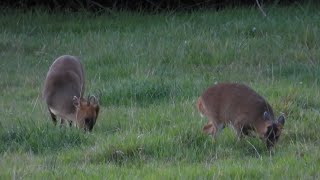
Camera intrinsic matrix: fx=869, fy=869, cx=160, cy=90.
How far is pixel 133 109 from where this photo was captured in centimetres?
→ 1042

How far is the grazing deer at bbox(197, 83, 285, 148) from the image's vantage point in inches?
343

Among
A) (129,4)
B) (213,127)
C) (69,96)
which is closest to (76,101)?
(69,96)

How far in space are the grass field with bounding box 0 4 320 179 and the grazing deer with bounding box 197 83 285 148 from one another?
0.49 ft

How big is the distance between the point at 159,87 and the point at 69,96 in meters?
1.32

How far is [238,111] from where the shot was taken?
9.01m

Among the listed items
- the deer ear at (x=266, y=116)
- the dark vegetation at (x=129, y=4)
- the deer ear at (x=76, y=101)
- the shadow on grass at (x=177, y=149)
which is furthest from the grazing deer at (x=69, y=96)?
the dark vegetation at (x=129, y=4)

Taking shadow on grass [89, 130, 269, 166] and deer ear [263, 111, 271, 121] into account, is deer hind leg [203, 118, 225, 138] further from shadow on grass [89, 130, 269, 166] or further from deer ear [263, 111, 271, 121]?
deer ear [263, 111, 271, 121]

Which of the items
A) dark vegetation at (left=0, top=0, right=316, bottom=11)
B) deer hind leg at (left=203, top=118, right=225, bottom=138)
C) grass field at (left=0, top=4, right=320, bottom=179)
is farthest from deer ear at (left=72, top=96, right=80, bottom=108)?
dark vegetation at (left=0, top=0, right=316, bottom=11)

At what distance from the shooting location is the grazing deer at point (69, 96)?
9.70 m

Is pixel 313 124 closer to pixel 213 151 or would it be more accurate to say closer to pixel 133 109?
pixel 213 151

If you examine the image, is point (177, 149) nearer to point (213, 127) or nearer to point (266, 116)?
point (213, 127)

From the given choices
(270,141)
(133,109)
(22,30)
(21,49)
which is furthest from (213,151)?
(22,30)

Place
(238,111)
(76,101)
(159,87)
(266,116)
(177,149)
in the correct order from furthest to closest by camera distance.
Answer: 1. (159,87)
2. (76,101)
3. (238,111)
4. (266,116)
5. (177,149)

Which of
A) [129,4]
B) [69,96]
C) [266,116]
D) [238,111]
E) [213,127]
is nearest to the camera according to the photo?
[266,116]
